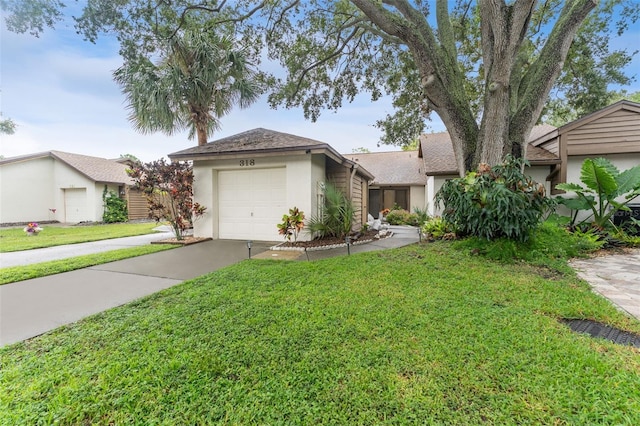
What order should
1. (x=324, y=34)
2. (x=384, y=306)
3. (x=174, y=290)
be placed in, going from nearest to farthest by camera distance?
(x=384, y=306) → (x=174, y=290) → (x=324, y=34)

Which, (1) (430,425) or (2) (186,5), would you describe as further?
(2) (186,5)

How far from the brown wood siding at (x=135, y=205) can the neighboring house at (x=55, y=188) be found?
Answer: 3.36 ft

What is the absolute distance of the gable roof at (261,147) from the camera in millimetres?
7074

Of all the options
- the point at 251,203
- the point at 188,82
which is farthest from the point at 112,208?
the point at 251,203

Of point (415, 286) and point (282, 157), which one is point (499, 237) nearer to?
point (415, 286)

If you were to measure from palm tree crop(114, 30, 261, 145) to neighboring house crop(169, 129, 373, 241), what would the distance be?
3.04 metres

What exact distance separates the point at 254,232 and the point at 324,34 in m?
7.65

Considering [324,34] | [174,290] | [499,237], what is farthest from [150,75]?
[499,237]

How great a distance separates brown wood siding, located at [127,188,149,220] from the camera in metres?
16.7

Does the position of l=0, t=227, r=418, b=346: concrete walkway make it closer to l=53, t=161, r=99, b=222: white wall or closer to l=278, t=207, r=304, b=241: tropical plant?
l=278, t=207, r=304, b=241: tropical plant

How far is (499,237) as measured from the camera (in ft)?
17.5

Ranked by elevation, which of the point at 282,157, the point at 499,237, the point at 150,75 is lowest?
the point at 499,237

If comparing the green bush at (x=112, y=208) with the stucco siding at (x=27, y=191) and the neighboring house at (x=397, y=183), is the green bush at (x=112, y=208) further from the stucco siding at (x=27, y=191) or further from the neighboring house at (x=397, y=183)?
the neighboring house at (x=397, y=183)

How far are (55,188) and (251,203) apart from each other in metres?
15.1
